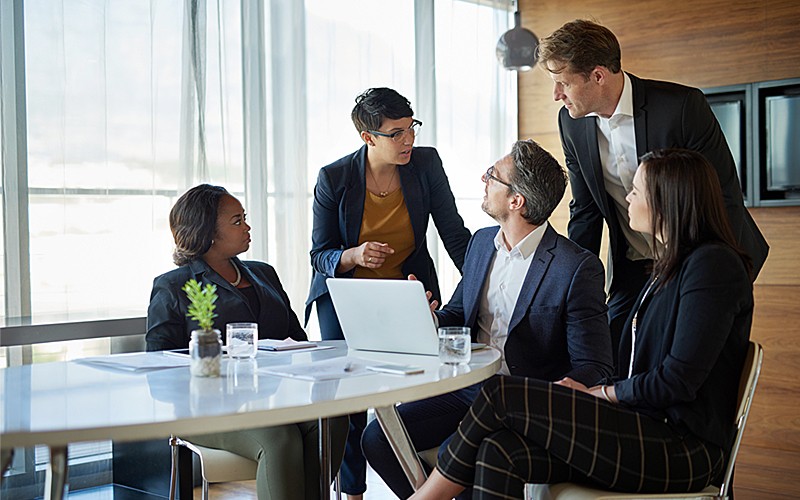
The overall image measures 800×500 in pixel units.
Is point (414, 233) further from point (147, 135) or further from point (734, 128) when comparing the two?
point (734, 128)

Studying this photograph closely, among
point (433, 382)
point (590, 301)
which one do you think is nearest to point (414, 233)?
point (590, 301)

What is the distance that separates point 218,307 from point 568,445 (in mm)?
1255

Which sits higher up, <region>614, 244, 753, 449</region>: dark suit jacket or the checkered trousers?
<region>614, 244, 753, 449</region>: dark suit jacket

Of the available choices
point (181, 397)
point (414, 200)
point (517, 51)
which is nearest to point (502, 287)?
point (414, 200)

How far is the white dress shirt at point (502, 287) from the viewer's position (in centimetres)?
267

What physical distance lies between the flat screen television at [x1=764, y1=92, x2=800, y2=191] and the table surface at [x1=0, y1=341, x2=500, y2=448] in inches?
131

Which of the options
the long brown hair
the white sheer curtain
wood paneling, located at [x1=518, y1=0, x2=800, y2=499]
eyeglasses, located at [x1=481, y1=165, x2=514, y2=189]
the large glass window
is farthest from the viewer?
the white sheer curtain

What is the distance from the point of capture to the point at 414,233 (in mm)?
3350

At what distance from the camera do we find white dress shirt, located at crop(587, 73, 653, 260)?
2.90 metres

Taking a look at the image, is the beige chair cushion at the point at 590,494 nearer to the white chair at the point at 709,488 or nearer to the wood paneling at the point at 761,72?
the white chair at the point at 709,488

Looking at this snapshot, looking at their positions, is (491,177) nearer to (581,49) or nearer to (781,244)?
(581,49)

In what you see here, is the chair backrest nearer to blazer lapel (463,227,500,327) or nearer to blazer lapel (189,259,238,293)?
blazer lapel (463,227,500,327)

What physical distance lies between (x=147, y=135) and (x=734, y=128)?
3.13 meters

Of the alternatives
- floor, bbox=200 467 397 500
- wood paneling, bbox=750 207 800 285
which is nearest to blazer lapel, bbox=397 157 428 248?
floor, bbox=200 467 397 500
